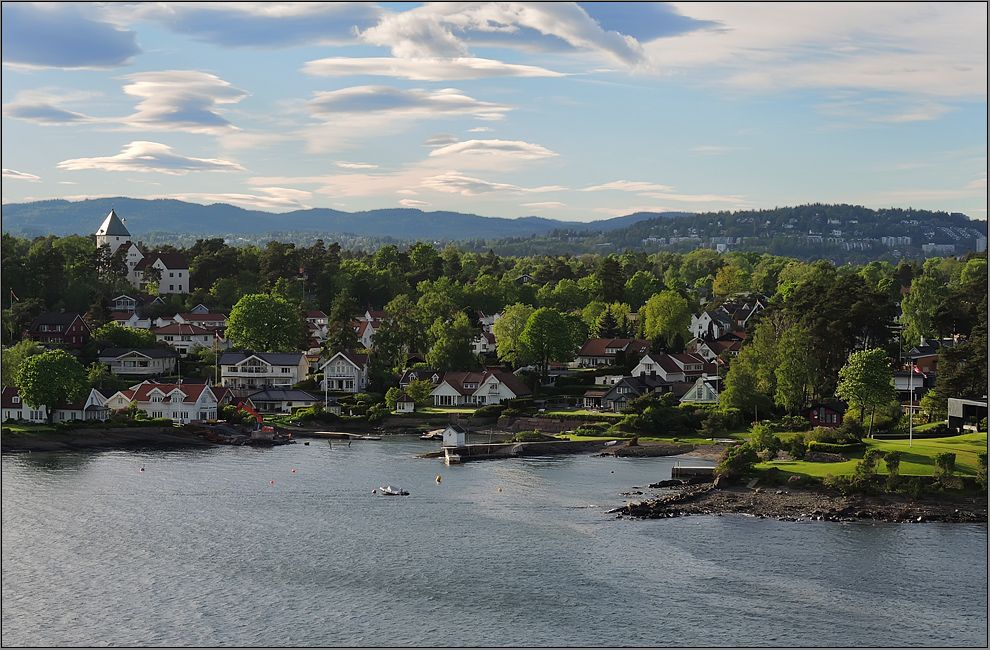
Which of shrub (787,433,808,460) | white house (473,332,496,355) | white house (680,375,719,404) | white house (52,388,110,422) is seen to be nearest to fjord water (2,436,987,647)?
shrub (787,433,808,460)

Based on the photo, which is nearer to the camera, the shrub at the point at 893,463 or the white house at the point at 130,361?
the shrub at the point at 893,463

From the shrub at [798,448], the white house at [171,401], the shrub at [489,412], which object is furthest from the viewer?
the shrub at [489,412]

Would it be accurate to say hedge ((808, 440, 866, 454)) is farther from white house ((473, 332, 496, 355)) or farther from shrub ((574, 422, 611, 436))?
white house ((473, 332, 496, 355))

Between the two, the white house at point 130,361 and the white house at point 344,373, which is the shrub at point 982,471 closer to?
the white house at point 344,373

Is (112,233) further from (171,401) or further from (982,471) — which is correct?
(982,471)

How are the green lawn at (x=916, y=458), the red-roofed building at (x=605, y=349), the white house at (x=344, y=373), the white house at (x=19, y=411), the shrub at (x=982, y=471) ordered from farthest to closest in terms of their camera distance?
the red-roofed building at (x=605, y=349) → the white house at (x=344, y=373) → the white house at (x=19, y=411) → the green lawn at (x=916, y=458) → the shrub at (x=982, y=471)

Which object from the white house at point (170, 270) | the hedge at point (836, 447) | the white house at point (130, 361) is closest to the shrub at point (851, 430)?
the hedge at point (836, 447)

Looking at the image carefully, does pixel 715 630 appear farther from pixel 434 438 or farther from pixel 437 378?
pixel 437 378
